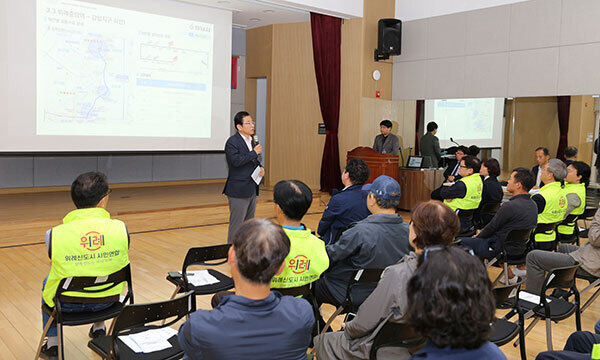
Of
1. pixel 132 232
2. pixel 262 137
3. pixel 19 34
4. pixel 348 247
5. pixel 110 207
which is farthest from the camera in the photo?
pixel 262 137

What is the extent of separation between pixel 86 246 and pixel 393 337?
5.26 ft

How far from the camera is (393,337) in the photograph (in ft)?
6.95

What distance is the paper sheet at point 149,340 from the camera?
87.0 inches

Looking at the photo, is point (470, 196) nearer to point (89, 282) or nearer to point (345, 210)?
point (345, 210)

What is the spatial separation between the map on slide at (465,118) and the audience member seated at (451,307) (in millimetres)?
7448

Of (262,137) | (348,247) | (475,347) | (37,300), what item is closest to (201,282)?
(348,247)

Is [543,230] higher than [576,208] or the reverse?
the reverse

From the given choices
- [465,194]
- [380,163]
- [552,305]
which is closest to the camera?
[552,305]

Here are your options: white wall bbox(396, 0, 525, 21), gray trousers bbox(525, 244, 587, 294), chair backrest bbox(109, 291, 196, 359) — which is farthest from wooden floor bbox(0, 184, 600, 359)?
white wall bbox(396, 0, 525, 21)

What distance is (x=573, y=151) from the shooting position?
21.6 feet

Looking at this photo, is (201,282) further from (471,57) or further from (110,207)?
(471,57)

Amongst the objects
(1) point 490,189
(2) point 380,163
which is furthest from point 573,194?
(2) point 380,163

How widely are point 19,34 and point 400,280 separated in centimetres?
603

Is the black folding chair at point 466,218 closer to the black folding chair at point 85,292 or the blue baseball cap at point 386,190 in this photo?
the blue baseball cap at point 386,190
